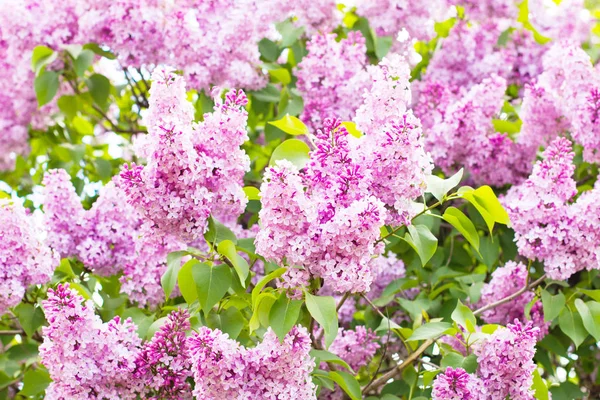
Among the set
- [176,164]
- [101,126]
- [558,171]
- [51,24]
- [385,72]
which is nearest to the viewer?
[176,164]

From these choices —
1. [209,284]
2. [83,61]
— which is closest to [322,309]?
[209,284]

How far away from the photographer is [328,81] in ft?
13.5

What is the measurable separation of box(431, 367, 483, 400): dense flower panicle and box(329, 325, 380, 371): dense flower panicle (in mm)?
875

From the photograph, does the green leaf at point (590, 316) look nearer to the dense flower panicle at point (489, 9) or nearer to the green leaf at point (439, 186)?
the green leaf at point (439, 186)

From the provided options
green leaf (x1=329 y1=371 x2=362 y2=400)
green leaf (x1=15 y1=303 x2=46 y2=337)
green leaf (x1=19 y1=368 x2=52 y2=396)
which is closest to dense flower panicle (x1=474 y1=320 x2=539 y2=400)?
green leaf (x1=329 y1=371 x2=362 y2=400)

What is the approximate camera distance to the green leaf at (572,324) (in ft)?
11.1

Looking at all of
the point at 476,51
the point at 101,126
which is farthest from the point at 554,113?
the point at 101,126

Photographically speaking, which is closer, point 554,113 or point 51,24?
point 554,113

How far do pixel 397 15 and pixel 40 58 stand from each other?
165 centimetres

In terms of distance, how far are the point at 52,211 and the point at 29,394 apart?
688mm

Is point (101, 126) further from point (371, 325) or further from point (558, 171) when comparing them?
point (558, 171)

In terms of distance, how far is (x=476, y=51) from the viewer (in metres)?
4.94

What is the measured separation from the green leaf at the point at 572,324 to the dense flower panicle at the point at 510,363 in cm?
56

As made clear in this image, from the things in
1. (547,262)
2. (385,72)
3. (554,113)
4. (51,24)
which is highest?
(51,24)
